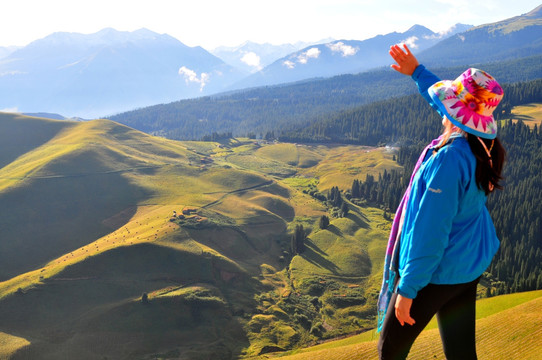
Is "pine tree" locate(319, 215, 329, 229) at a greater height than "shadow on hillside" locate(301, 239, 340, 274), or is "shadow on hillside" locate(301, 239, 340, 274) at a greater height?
"pine tree" locate(319, 215, 329, 229)

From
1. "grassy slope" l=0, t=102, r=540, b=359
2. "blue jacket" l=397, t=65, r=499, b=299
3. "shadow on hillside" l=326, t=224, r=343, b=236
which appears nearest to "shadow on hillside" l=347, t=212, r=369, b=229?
"grassy slope" l=0, t=102, r=540, b=359

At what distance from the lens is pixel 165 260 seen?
89.4m

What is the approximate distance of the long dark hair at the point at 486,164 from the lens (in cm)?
639

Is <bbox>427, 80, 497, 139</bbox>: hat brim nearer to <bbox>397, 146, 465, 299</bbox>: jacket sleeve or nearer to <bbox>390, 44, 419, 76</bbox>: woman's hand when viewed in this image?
<bbox>397, 146, 465, 299</bbox>: jacket sleeve

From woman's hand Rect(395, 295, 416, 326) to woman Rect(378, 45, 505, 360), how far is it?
0.05 ft

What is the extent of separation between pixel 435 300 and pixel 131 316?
75.5 m

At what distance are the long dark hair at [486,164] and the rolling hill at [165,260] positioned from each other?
66.4 m

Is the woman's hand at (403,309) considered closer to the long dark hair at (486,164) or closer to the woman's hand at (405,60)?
the long dark hair at (486,164)

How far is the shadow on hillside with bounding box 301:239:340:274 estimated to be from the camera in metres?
101

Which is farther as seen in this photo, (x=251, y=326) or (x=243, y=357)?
(x=251, y=326)

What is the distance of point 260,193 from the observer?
14500 centimetres

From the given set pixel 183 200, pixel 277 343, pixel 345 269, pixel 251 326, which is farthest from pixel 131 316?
pixel 183 200

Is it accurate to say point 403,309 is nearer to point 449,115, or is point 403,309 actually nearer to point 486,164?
point 486,164

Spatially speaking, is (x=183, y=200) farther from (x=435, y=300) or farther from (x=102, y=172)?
(x=435, y=300)
